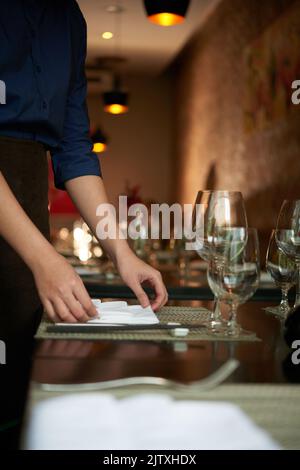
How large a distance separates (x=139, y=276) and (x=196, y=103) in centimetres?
741

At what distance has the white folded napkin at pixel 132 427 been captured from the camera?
2.05ft

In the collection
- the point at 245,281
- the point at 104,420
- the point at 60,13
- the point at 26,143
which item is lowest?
the point at 104,420

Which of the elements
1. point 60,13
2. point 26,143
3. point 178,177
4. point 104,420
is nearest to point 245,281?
point 104,420

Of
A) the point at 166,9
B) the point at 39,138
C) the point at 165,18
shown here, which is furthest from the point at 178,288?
the point at 165,18

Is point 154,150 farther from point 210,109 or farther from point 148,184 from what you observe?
point 210,109

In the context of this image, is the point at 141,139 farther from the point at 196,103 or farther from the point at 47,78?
the point at 47,78

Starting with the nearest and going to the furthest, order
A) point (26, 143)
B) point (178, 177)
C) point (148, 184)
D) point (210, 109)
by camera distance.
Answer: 1. point (26, 143)
2. point (210, 109)
3. point (178, 177)
4. point (148, 184)

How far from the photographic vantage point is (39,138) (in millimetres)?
1489

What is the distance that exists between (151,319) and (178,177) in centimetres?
867

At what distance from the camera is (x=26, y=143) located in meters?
1.44

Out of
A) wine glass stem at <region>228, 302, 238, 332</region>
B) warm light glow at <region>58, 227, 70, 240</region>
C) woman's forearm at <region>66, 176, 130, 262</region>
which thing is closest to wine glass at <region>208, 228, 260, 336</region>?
wine glass stem at <region>228, 302, 238, 332</region>

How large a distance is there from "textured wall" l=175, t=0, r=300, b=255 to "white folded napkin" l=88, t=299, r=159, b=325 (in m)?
3.78

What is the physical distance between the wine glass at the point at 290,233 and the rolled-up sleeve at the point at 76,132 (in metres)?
0.46

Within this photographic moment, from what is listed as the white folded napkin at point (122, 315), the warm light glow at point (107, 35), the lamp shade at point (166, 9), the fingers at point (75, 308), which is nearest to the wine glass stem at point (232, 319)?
the white folded napkin at point (122, 315)
